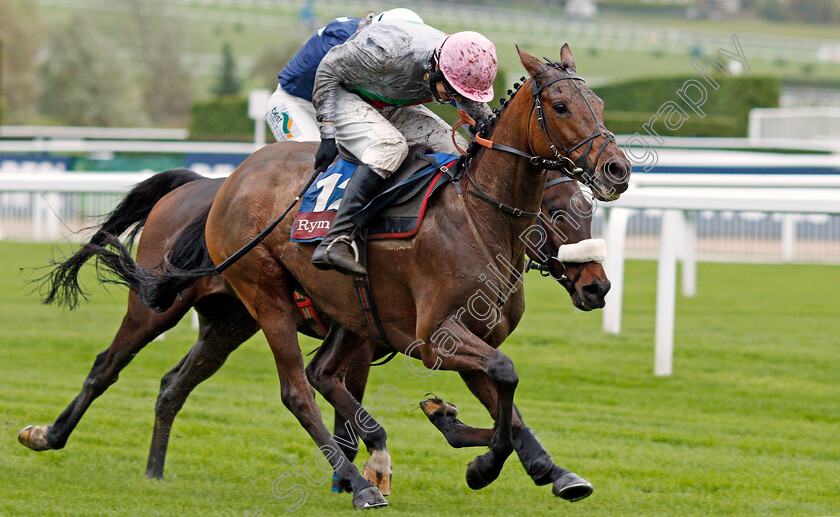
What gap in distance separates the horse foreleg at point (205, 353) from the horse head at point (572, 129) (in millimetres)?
2003

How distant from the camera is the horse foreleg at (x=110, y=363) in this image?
202 inches

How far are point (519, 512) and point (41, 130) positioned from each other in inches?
957

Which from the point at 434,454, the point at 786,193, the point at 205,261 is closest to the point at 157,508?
the point at 205,261

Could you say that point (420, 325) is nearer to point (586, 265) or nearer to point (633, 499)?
point (586, 265)

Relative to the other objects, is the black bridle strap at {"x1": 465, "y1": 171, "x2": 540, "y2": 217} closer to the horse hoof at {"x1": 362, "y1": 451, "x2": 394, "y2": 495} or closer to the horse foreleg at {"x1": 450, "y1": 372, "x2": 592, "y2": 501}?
the horse foreleg at {"x1": 450, "y1": 372, "x2": 592, "y2": 501}

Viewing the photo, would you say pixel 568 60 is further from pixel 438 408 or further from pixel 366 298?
pixel 438 408

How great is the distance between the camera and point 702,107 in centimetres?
2639

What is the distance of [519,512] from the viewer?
446 cm

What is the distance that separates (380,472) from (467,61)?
169 centimetres

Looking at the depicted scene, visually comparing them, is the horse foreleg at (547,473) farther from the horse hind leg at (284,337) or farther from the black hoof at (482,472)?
the horse hind leg at (284,337)

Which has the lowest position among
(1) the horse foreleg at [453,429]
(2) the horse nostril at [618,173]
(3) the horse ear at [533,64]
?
(1) the horse foreleg at [453,429]

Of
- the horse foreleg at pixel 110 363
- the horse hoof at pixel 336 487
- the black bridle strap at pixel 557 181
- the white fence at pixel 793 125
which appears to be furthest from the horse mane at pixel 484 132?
the white fence at pixel 793 125

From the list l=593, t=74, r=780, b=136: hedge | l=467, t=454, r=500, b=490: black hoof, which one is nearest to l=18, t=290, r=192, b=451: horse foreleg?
l=467, t=454, r=500, b=490: black hoof

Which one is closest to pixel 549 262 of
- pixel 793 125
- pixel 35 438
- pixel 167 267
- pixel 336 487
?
pixel 336 487
